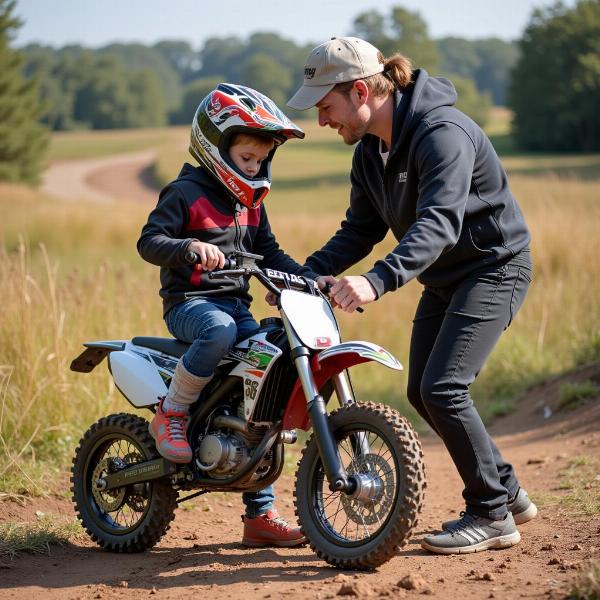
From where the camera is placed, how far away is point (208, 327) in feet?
16.1

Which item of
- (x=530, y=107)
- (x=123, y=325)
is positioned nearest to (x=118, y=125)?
(x=530, y=107)

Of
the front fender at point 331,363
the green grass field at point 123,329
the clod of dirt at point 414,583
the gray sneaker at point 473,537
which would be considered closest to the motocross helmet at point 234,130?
the front fender at point 331,363

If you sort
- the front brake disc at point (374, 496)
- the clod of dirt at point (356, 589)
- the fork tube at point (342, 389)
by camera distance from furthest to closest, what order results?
1. the fork tube at point (342, 389)
2. the front brake disc at point (374, 496)
3. the clod of dirt at point (356, 589)

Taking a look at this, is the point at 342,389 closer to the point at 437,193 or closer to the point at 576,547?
the point at 437,193

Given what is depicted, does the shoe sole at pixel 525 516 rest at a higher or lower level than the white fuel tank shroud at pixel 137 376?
lower

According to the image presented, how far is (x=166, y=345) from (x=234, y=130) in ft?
3.84

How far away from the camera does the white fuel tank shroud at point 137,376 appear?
534cm

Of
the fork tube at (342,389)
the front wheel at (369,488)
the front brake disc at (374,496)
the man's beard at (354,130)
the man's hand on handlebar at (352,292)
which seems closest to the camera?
the man's hand on handlebar at (352,292)

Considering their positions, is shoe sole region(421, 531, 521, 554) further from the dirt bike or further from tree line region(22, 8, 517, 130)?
tree line region(22, 8, 517, 130)

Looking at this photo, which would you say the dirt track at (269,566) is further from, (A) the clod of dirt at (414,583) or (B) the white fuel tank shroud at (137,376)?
(B) the white fuel tank shroud at (137,376)

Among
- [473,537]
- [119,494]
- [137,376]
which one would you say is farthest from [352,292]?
Answer: [119,494]

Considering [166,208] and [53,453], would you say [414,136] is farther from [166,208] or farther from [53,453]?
[53,453]

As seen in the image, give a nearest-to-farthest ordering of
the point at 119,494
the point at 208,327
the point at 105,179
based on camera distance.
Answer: the point at 208,327 < the point at 119,494 < the point at 105,179

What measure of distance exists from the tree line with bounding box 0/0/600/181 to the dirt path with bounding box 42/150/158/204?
3.18m
